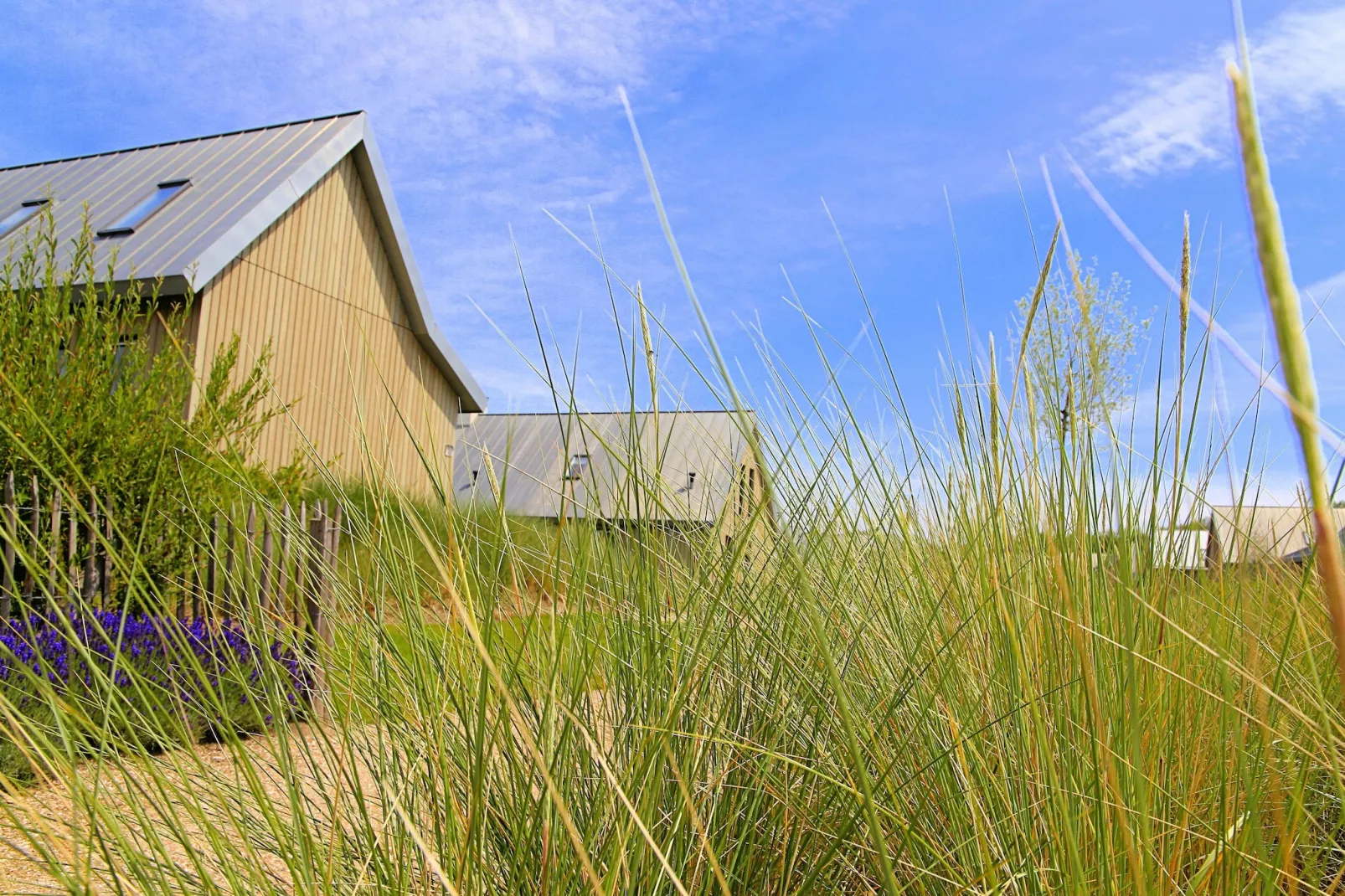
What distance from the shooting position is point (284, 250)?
1288 centimetres

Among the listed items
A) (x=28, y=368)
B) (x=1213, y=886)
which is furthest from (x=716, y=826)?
(x=28, y=368)

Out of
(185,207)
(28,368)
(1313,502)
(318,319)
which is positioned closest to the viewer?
(1313,502)

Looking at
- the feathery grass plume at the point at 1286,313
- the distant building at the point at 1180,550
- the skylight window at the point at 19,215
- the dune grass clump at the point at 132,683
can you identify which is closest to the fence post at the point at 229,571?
the dune grass clump at the point at 132,683

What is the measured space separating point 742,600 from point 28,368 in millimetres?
6096

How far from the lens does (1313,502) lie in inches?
10.0

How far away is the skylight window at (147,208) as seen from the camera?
12.2 meters

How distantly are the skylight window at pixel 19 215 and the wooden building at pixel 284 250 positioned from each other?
0.05 meters

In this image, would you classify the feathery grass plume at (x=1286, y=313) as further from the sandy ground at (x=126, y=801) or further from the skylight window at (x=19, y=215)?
the skylight window at (x=19, y=215)

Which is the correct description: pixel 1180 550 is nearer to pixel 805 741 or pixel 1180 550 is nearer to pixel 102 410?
pixel 805 741

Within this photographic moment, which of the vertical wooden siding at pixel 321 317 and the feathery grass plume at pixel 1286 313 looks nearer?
the feathery grass plume at pixel 1286 313

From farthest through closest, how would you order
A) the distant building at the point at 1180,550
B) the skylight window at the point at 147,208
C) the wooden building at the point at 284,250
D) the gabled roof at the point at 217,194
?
the skylight window at the point at 147,208
the wooden building at the point at 284,250
the gabled roof at the point at 217,194
the distant building at the point at 1180,550

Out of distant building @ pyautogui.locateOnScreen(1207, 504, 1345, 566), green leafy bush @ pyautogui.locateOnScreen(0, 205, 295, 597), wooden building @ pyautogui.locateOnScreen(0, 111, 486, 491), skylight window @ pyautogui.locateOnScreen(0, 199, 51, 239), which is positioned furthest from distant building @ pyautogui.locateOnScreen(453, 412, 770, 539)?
skylight window @ pyautogui.locateOnScreen(0, 199, 51, 239)

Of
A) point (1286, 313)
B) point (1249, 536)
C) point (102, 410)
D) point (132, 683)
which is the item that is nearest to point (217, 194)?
point (102, 410)

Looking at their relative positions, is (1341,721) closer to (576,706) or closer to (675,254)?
(576,706)
